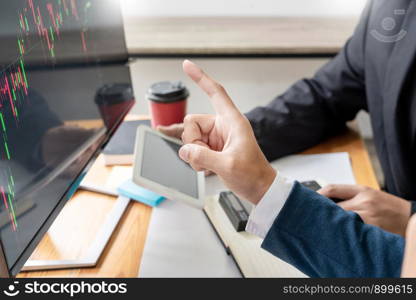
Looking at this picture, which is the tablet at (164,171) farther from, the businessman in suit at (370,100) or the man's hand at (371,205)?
the man's hand at (371,205)

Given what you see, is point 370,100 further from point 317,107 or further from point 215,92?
point 215,92

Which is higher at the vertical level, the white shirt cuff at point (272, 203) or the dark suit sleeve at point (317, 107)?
the white shirt cuff at point (272, 203)

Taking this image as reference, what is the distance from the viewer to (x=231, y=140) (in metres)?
0.68

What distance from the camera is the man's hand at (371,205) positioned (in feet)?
2.91

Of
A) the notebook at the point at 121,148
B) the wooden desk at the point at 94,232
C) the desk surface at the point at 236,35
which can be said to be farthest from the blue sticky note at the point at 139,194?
the desk surface at the point at 236,35

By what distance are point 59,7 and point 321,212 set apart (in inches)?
20.1

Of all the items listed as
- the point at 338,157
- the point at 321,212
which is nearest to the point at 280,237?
the point at 321,212

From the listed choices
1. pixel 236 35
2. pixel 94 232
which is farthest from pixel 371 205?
pixel 236 35

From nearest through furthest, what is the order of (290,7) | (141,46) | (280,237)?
(280,237)
(141,46)
(290,7)

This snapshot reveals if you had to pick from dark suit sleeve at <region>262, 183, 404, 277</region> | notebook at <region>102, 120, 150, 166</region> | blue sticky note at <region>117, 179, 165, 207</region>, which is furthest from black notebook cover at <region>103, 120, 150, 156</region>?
dark suit sleeve at <region>262, 183, 404, 277</region>

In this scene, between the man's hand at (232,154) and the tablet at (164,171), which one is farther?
the tablet at (164,171)

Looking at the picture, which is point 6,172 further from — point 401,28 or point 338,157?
point 401,28

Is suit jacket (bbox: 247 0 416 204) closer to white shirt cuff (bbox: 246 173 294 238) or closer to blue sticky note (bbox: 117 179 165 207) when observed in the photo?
blue sticky note (bbox: 117 179 165 207)

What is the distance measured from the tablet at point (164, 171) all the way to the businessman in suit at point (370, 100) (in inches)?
3.3
